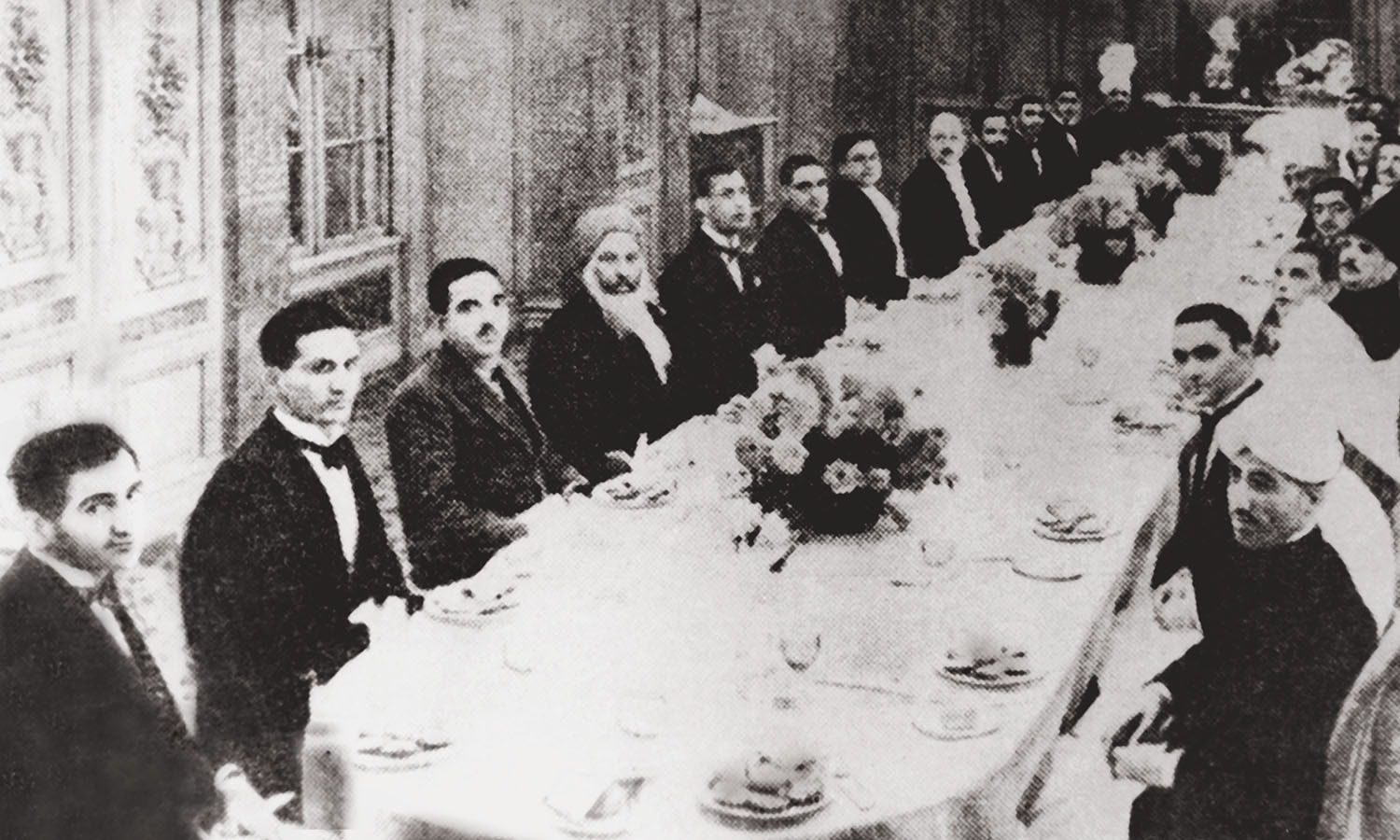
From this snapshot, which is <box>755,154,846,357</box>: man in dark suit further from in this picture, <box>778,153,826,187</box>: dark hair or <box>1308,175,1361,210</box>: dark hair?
<box>1308,175,1361,210</box>: dark hair

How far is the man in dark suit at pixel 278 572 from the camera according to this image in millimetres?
3475

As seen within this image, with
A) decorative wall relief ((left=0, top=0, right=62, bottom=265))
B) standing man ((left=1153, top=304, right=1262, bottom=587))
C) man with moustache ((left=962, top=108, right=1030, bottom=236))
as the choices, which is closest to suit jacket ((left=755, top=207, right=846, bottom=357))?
man with moustache ((left=962, top=108, right=1030, bottom=236))

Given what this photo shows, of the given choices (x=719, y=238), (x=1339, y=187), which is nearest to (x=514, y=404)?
(x=719, y=238)

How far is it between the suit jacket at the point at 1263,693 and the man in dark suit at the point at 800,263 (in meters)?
1.21

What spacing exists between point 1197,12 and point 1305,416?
3.35ft

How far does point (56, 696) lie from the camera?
338cm

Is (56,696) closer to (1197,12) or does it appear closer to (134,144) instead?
(134,144)

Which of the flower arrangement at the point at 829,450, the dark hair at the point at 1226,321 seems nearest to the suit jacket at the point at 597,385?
the flower arrangement at the point at 829,450

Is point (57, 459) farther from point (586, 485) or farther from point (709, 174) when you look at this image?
point (709, 174)

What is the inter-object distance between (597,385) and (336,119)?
93 cm

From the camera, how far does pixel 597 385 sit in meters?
3.84

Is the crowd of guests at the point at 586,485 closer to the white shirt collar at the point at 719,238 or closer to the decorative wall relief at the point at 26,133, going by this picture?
the white shirt collar at the point at 719,238

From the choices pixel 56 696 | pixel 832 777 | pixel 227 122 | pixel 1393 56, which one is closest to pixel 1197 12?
pixel 1393 56

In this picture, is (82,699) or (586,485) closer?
(82,699)
